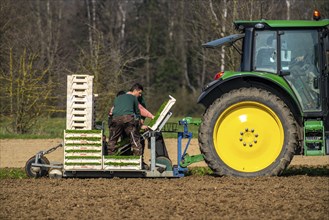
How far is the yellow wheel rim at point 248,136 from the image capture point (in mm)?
13102

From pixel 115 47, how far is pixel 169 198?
2377cm

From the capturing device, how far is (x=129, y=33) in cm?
5362

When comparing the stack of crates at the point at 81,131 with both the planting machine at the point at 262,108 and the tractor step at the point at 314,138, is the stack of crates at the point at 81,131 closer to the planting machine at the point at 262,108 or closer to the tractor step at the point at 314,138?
the planting machine at the point at 262,108

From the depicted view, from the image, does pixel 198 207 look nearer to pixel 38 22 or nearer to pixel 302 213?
pixel 302 213

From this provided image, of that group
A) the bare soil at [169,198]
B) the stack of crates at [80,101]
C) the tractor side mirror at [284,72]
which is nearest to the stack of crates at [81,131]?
the stack of crates at [80,101]

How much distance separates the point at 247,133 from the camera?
13.2m

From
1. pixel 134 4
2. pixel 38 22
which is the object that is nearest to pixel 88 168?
pixel 38 22

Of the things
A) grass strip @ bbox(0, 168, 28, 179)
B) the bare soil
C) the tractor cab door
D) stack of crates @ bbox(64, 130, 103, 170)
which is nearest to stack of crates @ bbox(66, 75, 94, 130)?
stack of crates @ bbox(64, 130, 103, 170)

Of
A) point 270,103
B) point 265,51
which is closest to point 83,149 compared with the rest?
point 270,103

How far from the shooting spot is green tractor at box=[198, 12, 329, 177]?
12984 millimetres

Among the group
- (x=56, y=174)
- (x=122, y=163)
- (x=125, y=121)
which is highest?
(x=125, y=121)

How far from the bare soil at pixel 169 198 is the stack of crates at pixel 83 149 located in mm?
270

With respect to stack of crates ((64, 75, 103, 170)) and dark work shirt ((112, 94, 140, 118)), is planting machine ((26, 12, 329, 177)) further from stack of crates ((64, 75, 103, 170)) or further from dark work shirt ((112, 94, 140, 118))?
dark work shirt ((112, 94, 140, 118))

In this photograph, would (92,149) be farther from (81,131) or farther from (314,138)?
(314,138)
